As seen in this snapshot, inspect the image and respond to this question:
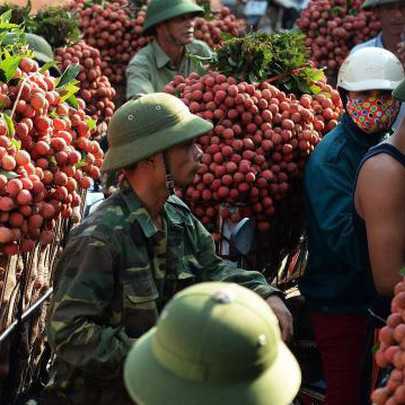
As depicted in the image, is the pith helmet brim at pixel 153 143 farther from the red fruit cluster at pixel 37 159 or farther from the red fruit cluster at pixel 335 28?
the red fruit cluster at pixel 335 28

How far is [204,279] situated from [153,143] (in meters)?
0.56

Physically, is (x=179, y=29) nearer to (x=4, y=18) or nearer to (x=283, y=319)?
(x=4, y=18)

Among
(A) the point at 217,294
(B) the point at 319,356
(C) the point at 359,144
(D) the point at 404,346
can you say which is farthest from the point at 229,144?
(A) the point at 217,294

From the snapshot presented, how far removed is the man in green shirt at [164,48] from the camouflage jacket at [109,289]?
3432 mm

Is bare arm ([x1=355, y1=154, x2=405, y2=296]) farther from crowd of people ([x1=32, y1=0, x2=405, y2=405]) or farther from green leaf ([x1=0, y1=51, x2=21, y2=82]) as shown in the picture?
green leaf ([x1=0, y1=51, x2=21, y2=82])

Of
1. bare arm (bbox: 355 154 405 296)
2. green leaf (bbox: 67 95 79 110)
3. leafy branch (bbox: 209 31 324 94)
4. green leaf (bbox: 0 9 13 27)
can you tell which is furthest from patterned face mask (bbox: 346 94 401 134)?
green leaf (bbox: 0 9 13 27)

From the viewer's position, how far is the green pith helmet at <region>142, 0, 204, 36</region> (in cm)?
668

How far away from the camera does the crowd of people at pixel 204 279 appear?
202cm

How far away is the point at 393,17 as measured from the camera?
639 cm

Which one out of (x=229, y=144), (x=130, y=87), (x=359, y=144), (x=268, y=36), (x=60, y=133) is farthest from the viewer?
(x=130, y=87)

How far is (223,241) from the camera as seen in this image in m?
4.32

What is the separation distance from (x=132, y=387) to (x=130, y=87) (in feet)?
15.5

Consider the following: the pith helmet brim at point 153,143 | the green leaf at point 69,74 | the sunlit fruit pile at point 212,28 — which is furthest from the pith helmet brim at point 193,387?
the sunlit fruit pile at point 212,28

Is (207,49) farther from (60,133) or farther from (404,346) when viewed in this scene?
(404,346)
